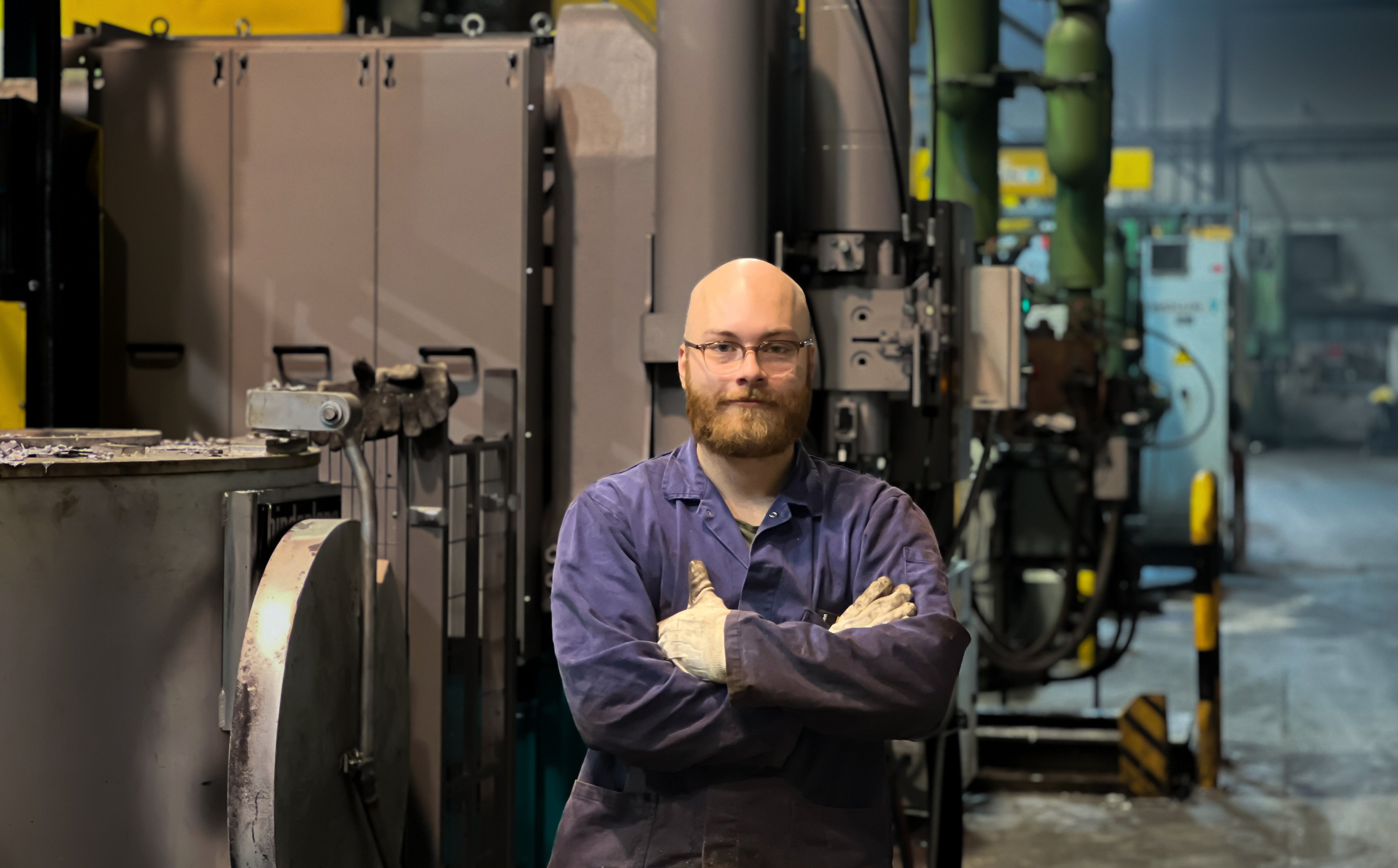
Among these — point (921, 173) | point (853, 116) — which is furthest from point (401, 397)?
point (921, 173)

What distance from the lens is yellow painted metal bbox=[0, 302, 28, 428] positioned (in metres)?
3.07

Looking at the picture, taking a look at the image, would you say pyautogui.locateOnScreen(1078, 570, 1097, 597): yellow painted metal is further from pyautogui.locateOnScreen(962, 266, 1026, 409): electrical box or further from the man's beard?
the man's beard

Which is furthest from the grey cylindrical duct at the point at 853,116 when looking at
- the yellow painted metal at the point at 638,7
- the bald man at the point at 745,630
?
the bald man at the point at 745,630

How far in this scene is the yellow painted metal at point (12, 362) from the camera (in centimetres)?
307

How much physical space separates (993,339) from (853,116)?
724mm

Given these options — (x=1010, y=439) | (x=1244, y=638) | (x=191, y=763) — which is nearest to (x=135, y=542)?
(x=191, y=763)

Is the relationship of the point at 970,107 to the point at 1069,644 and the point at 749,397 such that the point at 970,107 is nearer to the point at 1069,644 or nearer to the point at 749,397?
the point at 1069,644

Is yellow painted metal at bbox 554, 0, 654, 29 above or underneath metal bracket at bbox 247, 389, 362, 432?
above

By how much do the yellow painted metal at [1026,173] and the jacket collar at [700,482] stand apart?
1002 centimetres

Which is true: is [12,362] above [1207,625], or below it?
above

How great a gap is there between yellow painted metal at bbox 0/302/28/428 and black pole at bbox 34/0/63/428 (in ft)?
0.12

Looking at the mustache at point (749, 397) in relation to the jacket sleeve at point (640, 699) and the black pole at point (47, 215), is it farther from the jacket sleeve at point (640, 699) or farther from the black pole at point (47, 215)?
the black pole at point (47, 215)

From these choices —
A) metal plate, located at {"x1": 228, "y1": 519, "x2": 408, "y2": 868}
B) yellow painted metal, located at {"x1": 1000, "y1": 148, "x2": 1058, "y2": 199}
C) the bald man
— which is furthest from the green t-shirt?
yellow painted metal, located at {"x1": 1000, "y1": 148, "x2": 1058, "y2": 199}

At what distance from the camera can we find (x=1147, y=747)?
4.63m
